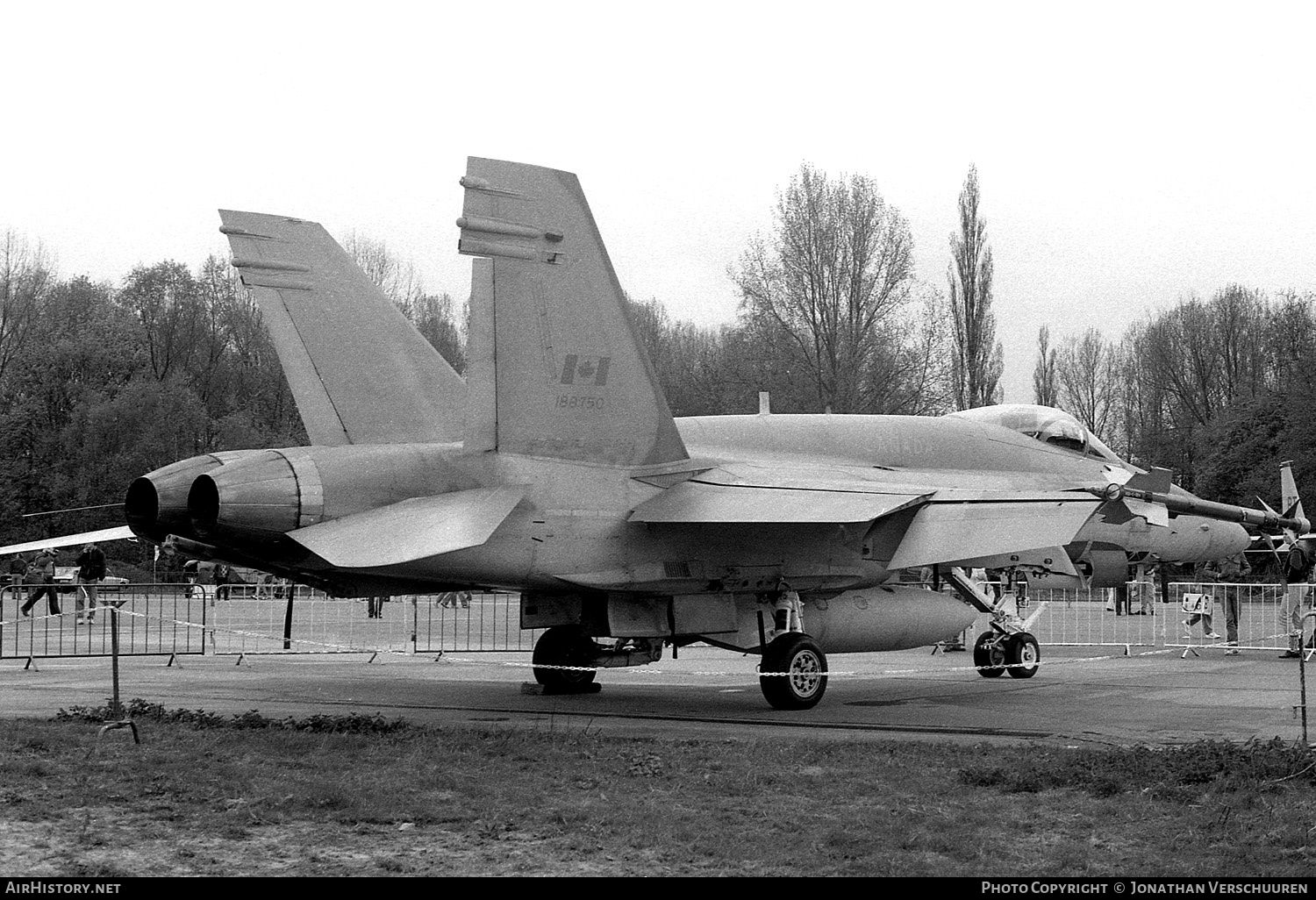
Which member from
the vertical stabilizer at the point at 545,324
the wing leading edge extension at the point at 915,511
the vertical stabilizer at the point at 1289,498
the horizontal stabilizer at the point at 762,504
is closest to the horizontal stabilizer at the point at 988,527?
the wing leading edge extension at the point at 915,511

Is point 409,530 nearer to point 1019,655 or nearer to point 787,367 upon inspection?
point 1019,655

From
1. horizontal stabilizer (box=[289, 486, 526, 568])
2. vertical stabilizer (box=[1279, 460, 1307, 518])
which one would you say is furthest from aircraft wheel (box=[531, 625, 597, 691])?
vertical stabilizer (box=[1279, 460, 1307, 518])

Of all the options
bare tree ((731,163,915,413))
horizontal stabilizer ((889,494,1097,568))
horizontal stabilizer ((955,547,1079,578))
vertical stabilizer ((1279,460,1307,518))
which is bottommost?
horizontal stabilizer ((955,547,1079,578))

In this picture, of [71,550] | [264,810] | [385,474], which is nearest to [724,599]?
[385,474]

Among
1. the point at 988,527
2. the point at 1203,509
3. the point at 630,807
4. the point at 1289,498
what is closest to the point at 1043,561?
the point at 1203,509

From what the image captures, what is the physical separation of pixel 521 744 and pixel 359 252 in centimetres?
5125

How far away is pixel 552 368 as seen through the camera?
10.5 meters

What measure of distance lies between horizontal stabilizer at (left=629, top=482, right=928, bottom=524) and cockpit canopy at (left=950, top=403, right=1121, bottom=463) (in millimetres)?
3242

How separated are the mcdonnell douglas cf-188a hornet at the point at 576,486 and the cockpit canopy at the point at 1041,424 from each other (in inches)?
2.1

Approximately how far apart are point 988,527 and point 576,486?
3.53 m

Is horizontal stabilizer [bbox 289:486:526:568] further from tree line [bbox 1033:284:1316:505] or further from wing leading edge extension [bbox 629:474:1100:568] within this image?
tree line [bbox 1033:284:1316:505]

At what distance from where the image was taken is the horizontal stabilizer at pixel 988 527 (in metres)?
10.8

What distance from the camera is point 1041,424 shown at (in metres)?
14.2

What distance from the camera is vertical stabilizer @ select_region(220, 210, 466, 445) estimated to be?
468 inches
